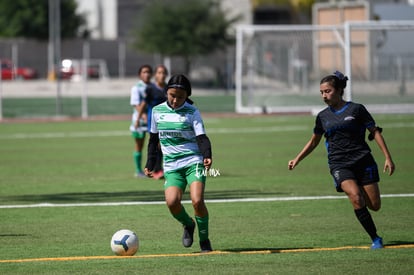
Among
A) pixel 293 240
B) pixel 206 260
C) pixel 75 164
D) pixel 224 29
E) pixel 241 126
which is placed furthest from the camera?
pixel 224 29

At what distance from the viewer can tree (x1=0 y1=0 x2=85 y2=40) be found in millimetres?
71312

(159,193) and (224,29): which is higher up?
(224,29)

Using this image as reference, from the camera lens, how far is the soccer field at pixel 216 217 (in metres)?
9.70

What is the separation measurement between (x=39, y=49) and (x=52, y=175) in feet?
158

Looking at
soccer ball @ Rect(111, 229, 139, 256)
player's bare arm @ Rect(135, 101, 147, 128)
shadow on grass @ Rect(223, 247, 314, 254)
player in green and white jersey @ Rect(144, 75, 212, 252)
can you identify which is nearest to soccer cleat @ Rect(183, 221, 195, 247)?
player in green and white jersey @ Rect(144, 75, 212, 252)

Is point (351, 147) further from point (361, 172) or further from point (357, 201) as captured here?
point (357, 201)

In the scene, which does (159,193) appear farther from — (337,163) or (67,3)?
(67,3)

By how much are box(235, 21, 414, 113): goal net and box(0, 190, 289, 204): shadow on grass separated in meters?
18.4

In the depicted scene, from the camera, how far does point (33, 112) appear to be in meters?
44.7

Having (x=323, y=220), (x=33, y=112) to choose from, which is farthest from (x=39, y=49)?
(x=323, y=220)

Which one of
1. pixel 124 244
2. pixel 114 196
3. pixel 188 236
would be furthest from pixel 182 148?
pixel 114 196

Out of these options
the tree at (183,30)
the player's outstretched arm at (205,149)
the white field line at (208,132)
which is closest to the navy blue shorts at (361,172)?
the player's outstretched arm at (205,149)

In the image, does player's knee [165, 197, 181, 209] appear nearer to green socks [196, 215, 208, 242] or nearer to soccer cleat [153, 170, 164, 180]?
green socks [196, 215, 208, 242]

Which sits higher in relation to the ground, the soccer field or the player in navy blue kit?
the player in navy blue kit
